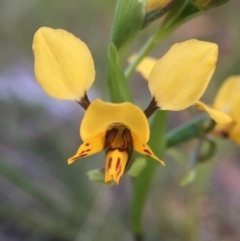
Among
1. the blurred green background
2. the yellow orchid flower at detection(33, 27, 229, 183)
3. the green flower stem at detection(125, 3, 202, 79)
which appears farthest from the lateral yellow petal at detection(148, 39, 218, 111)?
the blurred green background

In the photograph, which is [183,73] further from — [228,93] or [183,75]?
[228,93]

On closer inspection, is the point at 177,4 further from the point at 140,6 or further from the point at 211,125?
the point at 211,125

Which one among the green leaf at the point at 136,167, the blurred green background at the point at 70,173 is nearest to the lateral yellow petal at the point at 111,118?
the green leaf at the point at 136,167

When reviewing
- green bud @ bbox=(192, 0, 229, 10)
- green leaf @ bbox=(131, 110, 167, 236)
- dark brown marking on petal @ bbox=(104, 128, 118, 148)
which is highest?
green bud @ bbox=(192, 0, 229, 10)

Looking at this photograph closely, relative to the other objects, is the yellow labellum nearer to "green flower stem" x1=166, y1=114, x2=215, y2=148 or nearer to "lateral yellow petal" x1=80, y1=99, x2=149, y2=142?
"lateral yellow petal" x1=80, y1=99, x2=149, y2=142

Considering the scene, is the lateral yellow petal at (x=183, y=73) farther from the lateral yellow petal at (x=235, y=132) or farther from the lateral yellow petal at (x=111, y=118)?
the lateral yellow petal at (x=235, y=132)
